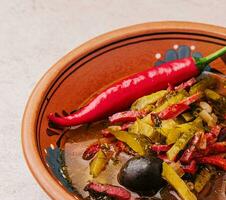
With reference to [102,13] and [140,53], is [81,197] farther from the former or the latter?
[102,13]

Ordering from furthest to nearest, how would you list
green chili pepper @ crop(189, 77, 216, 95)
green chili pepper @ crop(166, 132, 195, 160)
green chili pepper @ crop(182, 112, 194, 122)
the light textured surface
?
the light textured surface < green chili pepper @ crop(189, 77, 216, 95) < green chili pepper @ crop(182, 112, 194, 122) < green chili pepper @ crop(166, 132, 195, 160)

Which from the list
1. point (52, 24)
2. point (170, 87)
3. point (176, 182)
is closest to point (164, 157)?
point (176, 182)

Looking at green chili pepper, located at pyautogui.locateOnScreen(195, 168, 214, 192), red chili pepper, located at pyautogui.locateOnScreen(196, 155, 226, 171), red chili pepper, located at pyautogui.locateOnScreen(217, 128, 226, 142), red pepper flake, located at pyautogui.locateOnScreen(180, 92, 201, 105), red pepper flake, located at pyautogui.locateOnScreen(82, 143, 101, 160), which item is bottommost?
green chili pepper, located at pyautogui.locateOnScreen(195, 168, 214, 192)

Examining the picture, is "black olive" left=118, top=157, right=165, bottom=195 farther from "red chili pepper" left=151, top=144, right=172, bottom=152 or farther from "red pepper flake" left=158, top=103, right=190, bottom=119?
"red pepper flake" left=158, top=103, right=190, bottom=119

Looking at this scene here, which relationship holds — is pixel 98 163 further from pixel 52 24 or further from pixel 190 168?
pixel 52 24

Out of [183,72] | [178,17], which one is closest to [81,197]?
[183,72]

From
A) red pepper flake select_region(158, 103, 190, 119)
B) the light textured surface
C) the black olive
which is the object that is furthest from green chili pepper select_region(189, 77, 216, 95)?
the light textured surface
